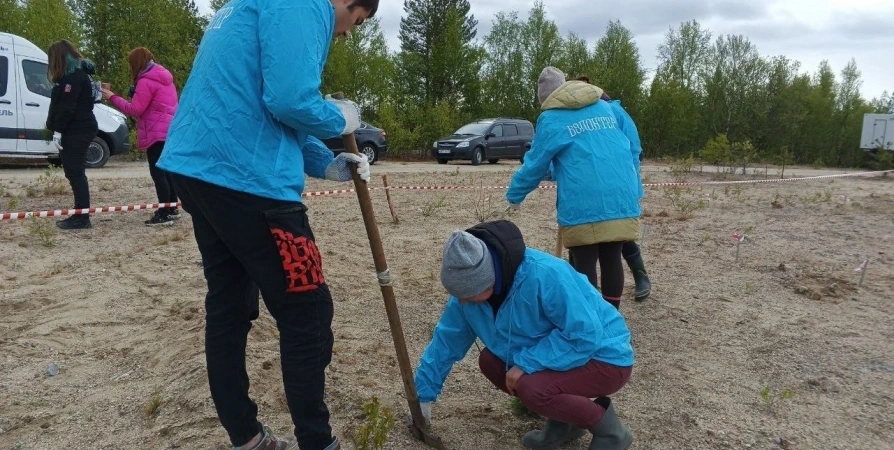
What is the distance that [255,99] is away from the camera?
6.38 ft

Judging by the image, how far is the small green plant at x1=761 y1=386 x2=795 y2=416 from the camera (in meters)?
2.96

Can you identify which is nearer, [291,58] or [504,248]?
[291,58]

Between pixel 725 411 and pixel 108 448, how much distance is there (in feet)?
8.66

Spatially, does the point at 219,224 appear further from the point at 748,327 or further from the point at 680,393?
the point at 748,327

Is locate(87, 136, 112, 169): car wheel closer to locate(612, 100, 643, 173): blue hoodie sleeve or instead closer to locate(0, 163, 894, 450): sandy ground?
locate(0, 163, 894, 450): sandy ground

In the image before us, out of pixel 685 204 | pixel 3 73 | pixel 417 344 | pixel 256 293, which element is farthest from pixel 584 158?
pixel 3 73

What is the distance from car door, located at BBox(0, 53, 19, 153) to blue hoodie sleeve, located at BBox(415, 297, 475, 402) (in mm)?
11324

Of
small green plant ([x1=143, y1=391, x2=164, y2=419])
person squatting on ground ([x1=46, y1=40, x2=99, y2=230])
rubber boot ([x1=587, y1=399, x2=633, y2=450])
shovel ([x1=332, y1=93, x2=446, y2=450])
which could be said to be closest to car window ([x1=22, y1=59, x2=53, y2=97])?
person squatting on ground ([x1=46, y1=40, x2=99, y2=230])

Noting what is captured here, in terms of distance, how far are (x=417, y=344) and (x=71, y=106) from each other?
403cm

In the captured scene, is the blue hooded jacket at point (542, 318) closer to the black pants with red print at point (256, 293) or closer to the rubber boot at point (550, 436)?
the rubber boot at point (550, 436)

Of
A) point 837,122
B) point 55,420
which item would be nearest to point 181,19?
point 55,420

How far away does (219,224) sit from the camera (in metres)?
1.96

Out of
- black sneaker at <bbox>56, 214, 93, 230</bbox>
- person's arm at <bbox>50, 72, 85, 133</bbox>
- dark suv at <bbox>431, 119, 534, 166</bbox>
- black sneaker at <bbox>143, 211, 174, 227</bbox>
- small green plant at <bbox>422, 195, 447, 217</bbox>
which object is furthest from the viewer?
dark suv at <bbox>431, 119, 534, 166</bbox>

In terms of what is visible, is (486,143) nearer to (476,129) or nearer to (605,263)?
(476,129)
